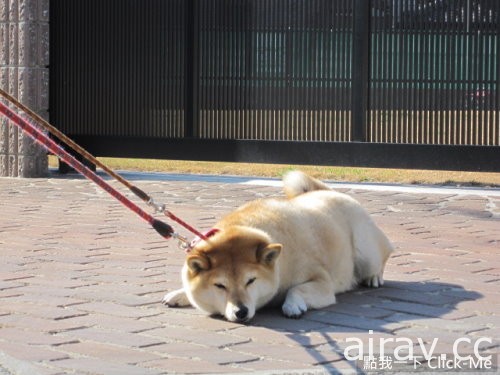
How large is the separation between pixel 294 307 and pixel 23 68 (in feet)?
23.9

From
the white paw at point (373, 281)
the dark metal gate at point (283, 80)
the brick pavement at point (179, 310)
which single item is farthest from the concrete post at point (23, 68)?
the white paw at point (373, 281)

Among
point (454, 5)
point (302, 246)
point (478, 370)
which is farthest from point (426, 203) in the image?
point (478, 370)

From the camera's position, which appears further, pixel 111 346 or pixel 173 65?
pixel 173 65

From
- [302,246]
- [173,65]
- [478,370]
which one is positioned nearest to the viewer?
[478,370]

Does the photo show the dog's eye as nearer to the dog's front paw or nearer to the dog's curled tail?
the dog's front paw

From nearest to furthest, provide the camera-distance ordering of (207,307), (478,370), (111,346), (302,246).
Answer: (478,370) < (111,346) < (207,307) < (302,246)

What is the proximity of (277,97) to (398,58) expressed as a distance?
134 cm

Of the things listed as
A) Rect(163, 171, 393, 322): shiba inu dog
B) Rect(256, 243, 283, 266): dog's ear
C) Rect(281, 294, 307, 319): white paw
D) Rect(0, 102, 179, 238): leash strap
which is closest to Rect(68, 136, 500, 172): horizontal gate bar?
Rect(163, 171, 393, 322): shiba inu dog

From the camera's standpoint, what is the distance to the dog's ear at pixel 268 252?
218 inches

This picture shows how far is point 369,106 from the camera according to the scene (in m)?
11.6

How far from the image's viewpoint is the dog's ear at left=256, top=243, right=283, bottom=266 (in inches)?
218

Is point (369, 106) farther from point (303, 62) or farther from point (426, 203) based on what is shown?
point (426, 203)

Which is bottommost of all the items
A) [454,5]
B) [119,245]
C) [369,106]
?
[119,245]

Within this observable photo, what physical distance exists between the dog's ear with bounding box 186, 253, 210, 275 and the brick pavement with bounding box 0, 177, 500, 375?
0.88 feet
